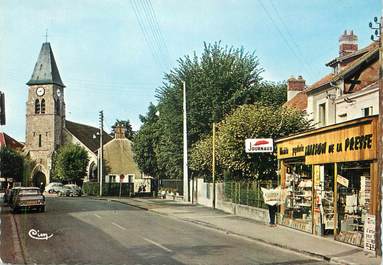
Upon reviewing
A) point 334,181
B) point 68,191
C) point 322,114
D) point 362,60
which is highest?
point 362,60

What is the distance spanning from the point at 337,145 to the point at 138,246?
25.4 feet

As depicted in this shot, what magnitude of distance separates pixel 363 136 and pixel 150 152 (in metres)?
56.4

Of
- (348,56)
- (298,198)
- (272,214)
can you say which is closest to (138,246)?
(298,198)

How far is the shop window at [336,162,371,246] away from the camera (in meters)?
17.3

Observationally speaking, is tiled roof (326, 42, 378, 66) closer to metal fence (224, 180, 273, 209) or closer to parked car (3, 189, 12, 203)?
metal fence (224, 180, 273, 209)

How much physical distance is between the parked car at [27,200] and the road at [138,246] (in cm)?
569

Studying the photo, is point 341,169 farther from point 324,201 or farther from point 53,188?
point 53,188

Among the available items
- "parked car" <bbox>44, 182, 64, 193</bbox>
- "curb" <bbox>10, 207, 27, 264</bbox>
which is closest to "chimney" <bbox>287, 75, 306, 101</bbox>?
"parked car" <bbox>44, 182, 64, 193</bbox>

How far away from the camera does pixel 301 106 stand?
41.7 m

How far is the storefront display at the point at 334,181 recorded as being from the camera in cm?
1711

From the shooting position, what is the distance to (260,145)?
26656 mm

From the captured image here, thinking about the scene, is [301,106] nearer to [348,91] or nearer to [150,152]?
[348,91]

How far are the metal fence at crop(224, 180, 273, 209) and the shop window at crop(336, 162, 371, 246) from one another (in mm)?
7300

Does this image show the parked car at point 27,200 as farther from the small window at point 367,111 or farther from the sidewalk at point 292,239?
the small window at point 367,111
